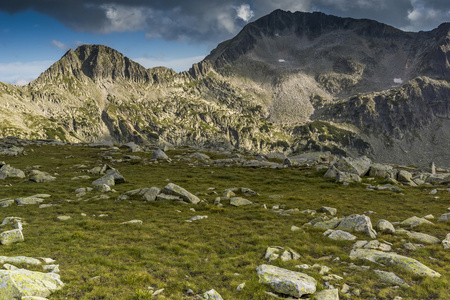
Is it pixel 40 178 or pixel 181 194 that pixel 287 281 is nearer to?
pixel 181 194

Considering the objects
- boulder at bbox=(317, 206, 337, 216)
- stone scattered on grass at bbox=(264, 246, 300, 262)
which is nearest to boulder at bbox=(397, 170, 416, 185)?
boulder at bbox=(317, 206, 337, 216)

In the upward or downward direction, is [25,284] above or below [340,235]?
above

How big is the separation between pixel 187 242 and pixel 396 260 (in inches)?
517

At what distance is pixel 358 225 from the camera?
19.4m

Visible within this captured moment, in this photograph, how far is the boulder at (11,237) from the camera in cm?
1510

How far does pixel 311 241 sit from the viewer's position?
17.9m

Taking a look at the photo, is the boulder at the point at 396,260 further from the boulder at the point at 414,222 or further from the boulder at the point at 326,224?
the boulder at the point at 414,222

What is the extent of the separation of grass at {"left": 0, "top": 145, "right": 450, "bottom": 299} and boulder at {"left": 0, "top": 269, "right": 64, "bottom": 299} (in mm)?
576

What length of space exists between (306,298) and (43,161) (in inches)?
2553

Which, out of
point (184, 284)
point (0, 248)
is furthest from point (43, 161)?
point (184, 284)

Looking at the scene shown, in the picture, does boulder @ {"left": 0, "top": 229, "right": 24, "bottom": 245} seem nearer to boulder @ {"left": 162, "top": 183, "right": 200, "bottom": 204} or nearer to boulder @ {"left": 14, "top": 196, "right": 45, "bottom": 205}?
boulder @ {"left": 14, "top": 196, "right": 45, "bottom": 205}

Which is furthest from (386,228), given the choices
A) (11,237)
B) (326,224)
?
(11,237)

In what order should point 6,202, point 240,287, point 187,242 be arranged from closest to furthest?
point 240,287
point 187,242
point 6,202

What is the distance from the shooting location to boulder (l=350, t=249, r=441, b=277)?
1259cm
